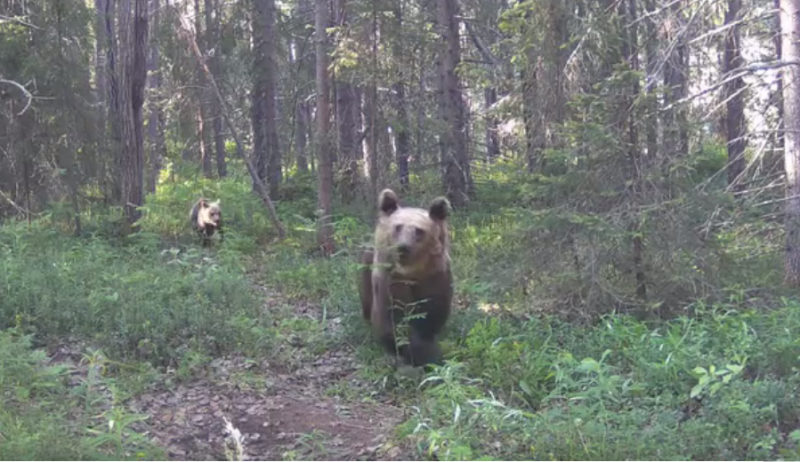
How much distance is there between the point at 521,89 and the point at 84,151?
29.3 ft

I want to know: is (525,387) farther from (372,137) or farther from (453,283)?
(372,137)

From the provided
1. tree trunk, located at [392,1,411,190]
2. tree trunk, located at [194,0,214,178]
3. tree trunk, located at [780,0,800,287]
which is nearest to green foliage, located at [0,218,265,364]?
tree trunk, located at [392,1,411,190]

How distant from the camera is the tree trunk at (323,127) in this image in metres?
13.9

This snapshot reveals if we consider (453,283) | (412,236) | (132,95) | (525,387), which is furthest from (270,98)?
(525,387)

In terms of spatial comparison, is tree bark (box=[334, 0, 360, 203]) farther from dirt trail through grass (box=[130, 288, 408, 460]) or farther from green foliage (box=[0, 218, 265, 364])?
dirt trail through grass (box=[130, 288, 408, 460])

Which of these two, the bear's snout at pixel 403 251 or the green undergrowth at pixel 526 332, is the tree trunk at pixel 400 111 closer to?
the green undergrowth at pixel 526 332

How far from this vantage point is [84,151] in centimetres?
1523

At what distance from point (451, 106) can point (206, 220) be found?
254 inches

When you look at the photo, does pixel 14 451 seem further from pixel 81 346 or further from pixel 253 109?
pixel 253 109

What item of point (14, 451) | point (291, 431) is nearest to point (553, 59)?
point (291, 431)

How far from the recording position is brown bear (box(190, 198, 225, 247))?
1628 centimetres

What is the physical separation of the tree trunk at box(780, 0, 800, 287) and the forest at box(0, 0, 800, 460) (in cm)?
4

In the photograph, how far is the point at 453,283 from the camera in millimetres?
9570

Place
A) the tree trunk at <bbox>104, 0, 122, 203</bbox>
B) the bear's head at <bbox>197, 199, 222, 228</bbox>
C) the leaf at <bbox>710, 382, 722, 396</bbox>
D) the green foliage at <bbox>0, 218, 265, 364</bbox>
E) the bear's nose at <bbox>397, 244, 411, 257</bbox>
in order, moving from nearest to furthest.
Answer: the leaf at <bbox>710, 382, 722, 396</bbox> < the bear's nose at <bbox>397, 244, 411, 257</bbox> < the green foliage at <bbox>0, 218, 265, 364</bbox> < the tree trunk at <bbox>104, 0, 122, 203</bbox> < the bear's head at <bbox>197, 199, 222, 228</bbox>
